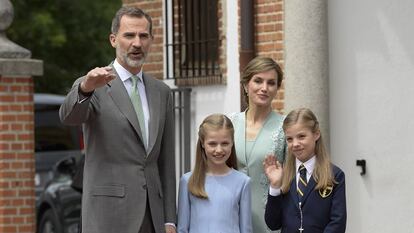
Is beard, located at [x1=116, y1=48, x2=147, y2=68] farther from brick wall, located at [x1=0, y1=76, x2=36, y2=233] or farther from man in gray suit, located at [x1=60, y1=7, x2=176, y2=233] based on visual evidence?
brick wall, located at [x1=0, y1=76, x2=36, y2=233]

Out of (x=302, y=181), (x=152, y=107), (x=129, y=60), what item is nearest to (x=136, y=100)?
(x=152, y=107)

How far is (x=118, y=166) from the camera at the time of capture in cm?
714

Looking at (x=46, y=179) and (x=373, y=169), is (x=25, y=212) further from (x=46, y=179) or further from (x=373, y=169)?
(x=46, y=179)

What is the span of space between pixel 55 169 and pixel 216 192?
35.6 ft

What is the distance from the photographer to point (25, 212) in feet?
38.5

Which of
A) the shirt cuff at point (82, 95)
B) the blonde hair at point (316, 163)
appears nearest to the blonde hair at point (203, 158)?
the blonde hair at point (316, 163)

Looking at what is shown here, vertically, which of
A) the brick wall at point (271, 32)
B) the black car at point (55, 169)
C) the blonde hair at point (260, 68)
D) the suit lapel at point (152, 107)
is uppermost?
the brick wall at point (271, 32)

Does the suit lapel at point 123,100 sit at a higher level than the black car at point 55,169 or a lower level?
higher

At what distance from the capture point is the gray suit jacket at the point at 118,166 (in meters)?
7.12

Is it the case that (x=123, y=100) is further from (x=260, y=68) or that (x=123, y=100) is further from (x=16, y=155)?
(x=16, y=155)

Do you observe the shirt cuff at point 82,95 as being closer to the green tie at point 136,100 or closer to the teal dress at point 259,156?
the green tie at point 136,100

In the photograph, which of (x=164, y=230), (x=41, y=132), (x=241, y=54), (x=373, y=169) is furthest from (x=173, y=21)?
(x=41, y=132)

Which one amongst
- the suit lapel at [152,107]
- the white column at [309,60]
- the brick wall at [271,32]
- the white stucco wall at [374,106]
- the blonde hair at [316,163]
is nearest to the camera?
the blonde hair at [316,163]

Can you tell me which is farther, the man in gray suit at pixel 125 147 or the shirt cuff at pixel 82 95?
the man in gray suit at pixel 125 147
